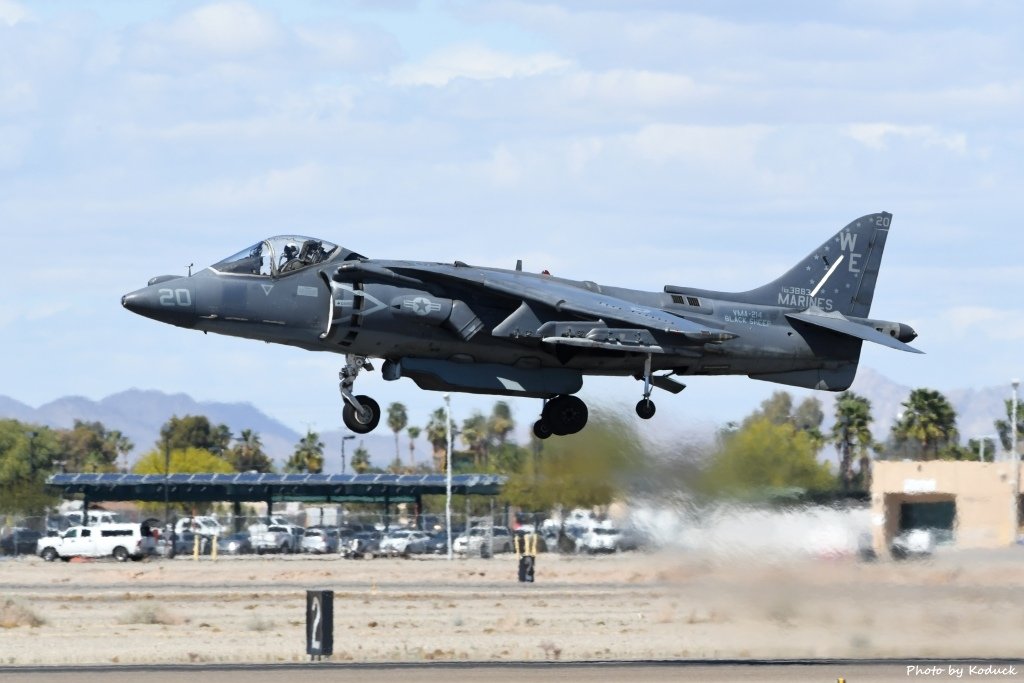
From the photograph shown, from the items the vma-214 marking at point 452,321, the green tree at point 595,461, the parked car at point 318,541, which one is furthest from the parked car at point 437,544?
the vma-214 marking at point 452,321

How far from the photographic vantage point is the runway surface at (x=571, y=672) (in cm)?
3014

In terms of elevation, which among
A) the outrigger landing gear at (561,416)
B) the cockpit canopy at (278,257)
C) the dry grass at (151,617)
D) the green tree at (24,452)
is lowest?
the dry grass at (151,617)

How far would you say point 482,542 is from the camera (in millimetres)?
76875

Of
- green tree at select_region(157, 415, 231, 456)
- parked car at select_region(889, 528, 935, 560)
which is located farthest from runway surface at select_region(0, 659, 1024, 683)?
green tree at select_region(157, 415, 231, 456)

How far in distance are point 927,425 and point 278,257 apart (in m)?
28.4

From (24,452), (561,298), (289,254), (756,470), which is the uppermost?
(24,452)

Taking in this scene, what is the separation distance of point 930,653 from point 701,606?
16.5 feet

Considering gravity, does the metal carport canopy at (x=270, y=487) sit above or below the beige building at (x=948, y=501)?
above

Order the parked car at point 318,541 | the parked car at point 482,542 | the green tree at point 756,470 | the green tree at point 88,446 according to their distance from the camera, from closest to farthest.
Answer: the green tree at point 756,470, the parked car at point 482,542, the parked car at point 318,541, the green tree at point 88,446

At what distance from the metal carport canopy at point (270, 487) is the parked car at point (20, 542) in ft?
13.8

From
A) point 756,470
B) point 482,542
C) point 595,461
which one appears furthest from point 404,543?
point 756,470

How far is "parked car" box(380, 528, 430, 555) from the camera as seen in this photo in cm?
8012

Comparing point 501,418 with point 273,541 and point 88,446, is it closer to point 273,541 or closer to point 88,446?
point 273,541

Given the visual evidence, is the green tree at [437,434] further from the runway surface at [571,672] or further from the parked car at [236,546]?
the runway surface at [571,672]
